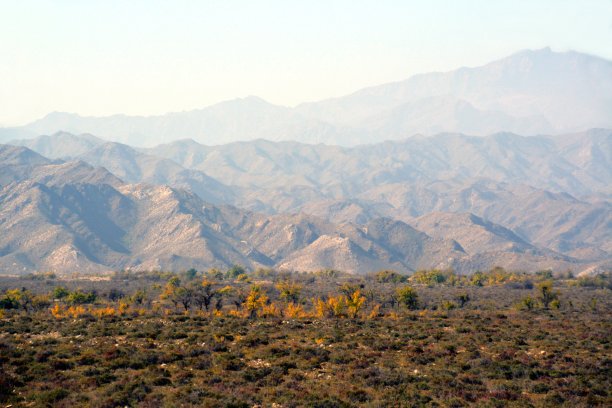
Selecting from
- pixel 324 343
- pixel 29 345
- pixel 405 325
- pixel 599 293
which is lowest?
pixel 599 293

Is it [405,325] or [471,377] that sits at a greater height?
[471,377]

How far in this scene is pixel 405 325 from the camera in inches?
2434

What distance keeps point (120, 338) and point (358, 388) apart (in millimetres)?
23747

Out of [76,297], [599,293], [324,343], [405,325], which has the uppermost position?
[324,343]

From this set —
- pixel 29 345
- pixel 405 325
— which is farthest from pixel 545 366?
pixel 29 345

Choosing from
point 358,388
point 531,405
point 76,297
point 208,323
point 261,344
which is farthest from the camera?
point 76,297

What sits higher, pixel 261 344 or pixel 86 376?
pixel 86 376

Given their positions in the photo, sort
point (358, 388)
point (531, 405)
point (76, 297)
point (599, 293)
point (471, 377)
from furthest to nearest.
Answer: point (599, 293) → point (76, 297) → point (471, 377) → point (358, 388) → point (531, 405)

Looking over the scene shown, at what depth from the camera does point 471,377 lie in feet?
125

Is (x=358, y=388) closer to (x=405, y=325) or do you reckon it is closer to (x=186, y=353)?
(x=186, y=353)

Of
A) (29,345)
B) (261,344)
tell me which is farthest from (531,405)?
(29,345)

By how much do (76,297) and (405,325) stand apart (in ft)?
236

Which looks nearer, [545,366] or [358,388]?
[358,388]

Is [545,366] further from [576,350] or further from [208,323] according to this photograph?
[208,323]
